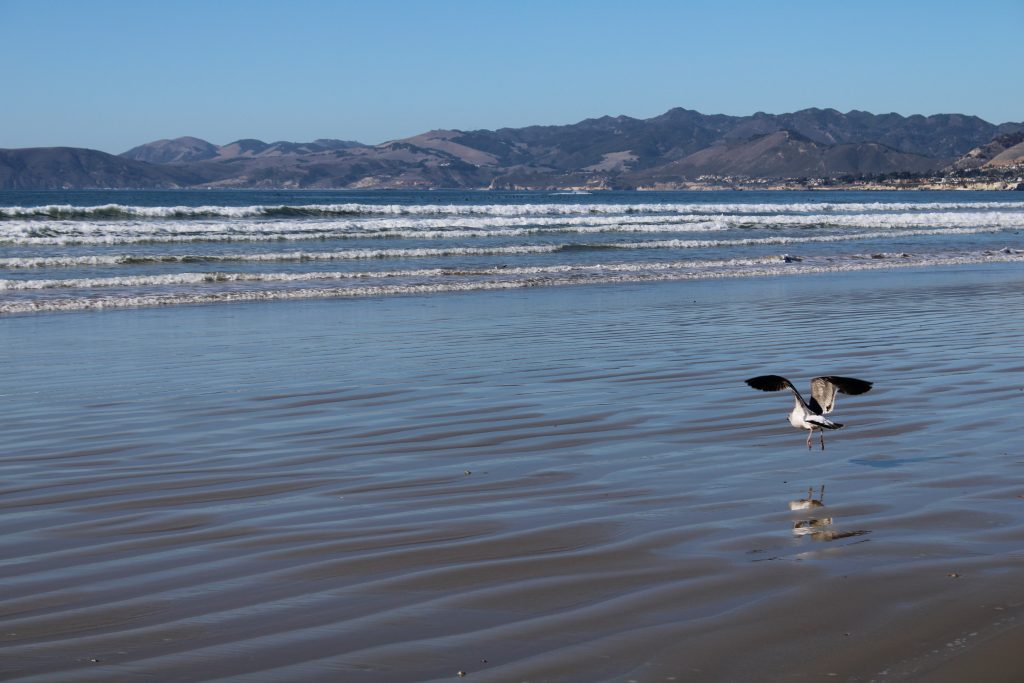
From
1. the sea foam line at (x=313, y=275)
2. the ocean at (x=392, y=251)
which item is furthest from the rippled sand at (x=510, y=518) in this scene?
the sea foam line at (x=313, y=275)

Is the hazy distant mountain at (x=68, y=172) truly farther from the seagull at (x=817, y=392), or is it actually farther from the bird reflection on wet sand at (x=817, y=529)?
the bird reflection on wet sand at (x=817, y=529)

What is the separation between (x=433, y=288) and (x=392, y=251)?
26.9ft

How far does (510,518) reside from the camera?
5129 mm

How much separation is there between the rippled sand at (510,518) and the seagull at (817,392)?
253mm

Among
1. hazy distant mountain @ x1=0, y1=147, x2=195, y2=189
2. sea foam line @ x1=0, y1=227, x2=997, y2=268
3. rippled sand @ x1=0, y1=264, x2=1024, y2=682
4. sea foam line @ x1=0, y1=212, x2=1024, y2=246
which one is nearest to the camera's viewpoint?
rippled sand @ x1=0, y1=264, x2=1024, y2=682

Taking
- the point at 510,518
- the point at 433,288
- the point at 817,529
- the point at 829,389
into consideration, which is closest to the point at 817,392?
the point at 829,389

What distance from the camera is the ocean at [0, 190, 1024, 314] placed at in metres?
19.8

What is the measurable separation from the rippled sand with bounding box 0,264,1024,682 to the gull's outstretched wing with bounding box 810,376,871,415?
326 millimetres

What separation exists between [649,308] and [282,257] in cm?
1229

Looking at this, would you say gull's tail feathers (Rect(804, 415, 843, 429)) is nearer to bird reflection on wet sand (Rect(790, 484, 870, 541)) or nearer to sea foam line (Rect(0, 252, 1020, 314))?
bird reflection on wet sand (Rect(790, 484, 870, 541))

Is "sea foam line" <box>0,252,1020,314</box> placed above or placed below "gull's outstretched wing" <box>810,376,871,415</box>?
below

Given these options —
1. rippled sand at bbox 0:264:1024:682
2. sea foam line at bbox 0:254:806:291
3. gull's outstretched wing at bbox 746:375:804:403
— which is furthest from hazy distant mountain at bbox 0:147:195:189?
gull's outstretched wing at bbox 746:375:804:403

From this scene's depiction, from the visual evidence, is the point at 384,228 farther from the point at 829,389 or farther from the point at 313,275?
the point at 829,389

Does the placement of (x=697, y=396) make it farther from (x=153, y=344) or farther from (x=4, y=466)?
(x=153, y=344)
